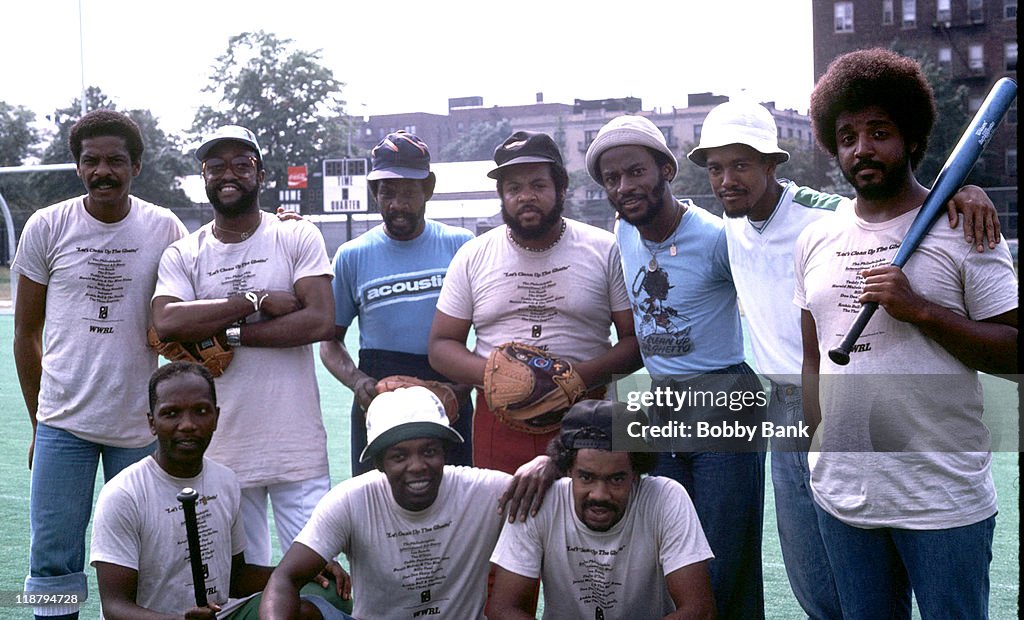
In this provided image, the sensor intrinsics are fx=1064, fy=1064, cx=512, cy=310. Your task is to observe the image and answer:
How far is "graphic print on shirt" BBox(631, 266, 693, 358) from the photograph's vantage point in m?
3.91

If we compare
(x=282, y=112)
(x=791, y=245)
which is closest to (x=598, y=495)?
(x=791, y=245)

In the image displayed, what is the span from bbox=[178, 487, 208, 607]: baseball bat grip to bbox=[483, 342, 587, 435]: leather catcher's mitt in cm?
115

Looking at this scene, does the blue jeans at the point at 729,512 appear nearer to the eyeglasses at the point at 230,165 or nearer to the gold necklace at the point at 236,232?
the gold necklace at the point at 236,232

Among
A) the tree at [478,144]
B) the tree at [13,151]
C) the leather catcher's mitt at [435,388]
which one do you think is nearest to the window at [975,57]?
the leather catcher's mitt at [435,388]

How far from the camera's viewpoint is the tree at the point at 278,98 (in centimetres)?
4941

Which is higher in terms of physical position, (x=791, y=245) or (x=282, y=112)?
(x=282, y=112)

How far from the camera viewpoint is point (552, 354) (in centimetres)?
412

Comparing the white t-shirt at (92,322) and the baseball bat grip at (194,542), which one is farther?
the white t-shirt at (92,322)

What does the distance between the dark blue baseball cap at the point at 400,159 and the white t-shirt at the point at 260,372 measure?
1.81 feet

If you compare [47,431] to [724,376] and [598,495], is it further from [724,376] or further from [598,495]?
[724,376]

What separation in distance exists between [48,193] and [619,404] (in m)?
37.1

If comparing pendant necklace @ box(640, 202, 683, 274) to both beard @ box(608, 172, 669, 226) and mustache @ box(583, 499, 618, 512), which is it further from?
mustache @ box(583, 499, 618, 512)

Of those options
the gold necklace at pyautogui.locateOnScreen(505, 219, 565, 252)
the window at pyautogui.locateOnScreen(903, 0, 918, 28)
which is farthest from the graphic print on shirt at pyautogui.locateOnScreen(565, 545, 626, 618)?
the window at pyautogui.locateOnScreen(903, 0, 918, 28)

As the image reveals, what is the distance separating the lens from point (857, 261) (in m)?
2.88
